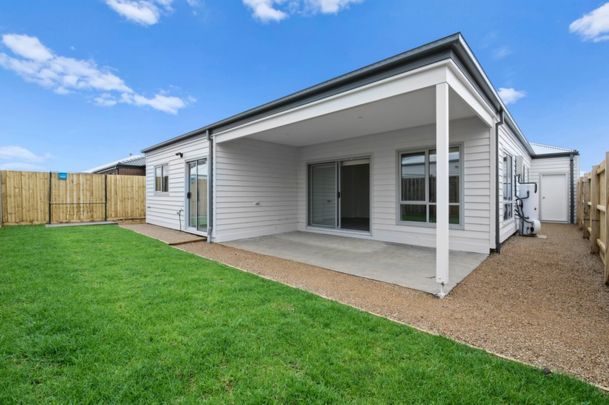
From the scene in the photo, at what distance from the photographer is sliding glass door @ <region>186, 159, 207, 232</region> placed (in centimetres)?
837

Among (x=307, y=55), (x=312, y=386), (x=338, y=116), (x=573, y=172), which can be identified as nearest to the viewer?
(x=312, y=386)

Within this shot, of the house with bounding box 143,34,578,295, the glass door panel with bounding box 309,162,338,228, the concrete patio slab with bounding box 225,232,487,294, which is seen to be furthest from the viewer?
the glass door panel with bounding box 309,162,338,228

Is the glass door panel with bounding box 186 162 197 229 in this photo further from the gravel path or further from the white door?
the white door

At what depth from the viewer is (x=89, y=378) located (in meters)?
1.92

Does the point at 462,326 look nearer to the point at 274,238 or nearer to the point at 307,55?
the point at 274,238

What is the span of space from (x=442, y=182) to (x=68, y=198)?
13.7m

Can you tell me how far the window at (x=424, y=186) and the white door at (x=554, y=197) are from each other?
30.3 feet

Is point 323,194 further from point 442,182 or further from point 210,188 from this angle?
point 442,182

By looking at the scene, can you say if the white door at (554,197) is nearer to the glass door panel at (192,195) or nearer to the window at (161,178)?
the glass door panel at (192,195)

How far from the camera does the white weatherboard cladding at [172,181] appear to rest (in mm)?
8727

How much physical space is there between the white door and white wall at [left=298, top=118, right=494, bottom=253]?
927 cm

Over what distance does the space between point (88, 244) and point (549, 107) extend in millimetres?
17758

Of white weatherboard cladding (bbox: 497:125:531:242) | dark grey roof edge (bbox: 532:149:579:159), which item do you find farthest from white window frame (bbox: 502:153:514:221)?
dark grey roof edge (bbox: 532:149:579:159)

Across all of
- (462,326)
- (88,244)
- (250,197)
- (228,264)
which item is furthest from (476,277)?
(88,244)
